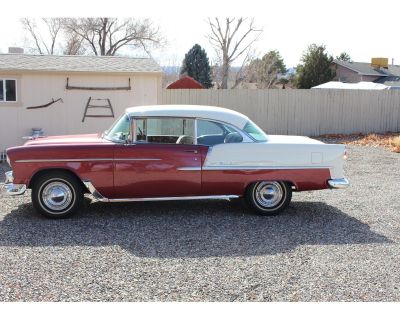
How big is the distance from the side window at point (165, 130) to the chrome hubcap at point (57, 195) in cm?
124

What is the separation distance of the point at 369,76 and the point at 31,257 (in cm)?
4493

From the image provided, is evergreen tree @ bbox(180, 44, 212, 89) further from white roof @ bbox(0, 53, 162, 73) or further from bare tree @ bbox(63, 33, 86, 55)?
white roof @ bbox(0, 53, 162, 73)

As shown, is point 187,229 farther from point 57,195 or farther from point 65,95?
point 65,95

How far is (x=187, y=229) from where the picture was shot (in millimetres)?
6211

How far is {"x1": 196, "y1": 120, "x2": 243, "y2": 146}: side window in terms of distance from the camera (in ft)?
22.4

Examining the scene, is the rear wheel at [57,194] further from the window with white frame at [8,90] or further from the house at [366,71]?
the house at [366,71]

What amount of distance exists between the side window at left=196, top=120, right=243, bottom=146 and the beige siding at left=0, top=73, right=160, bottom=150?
624cm

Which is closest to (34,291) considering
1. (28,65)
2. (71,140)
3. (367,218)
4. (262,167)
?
(71,140)

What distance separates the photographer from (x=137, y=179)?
261 inches

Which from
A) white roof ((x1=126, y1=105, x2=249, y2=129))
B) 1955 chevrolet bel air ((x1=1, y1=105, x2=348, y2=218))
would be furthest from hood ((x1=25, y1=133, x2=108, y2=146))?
white roof ((x1=126, y1=105, x2=249, y2=129))

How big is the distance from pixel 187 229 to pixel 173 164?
3.20ft

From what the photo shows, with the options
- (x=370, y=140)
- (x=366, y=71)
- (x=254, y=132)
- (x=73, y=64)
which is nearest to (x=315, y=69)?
(x=366, y=71)

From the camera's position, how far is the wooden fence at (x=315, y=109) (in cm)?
1883

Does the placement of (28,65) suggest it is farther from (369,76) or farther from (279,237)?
(369,76)
